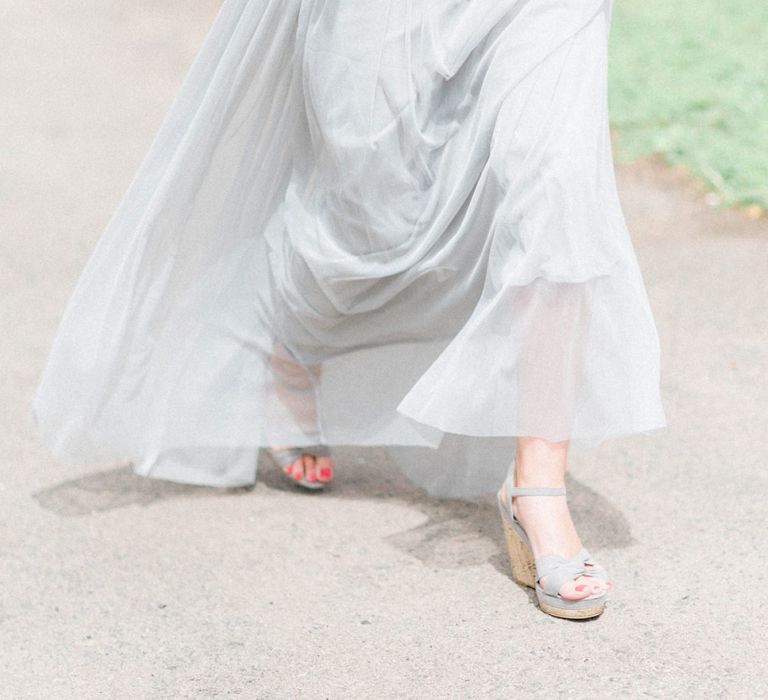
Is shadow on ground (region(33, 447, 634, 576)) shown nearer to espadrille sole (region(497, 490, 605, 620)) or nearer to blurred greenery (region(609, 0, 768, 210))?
espadrille sole (region(497, 490, 605, 620))

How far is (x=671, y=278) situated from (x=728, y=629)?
2.22 m

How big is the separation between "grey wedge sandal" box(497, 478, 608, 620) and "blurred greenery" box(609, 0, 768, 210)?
2928 mm

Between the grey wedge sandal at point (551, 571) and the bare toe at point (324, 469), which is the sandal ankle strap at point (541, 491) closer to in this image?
the grey wedge sandal at point (551, 571)

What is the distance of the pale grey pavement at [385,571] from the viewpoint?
2367 millimetres

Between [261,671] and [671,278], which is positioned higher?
[261,671]

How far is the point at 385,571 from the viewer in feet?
9.09

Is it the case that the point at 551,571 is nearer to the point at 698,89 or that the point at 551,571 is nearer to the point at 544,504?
the point at 544,504

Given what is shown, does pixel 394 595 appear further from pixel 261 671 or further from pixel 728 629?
pixel 728 629

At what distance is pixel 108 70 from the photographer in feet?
24.0

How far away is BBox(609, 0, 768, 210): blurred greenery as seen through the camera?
5590 mm

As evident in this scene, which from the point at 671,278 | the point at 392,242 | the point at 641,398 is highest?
the point at 392,242

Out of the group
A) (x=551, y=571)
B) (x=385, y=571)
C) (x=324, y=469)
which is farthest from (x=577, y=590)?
(x=324, y=469)

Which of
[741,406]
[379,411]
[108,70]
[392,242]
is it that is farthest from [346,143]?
[108,70]

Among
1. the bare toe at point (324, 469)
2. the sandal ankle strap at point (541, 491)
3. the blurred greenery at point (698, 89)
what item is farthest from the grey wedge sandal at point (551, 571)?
the blurred greenery at point (698, 89)
